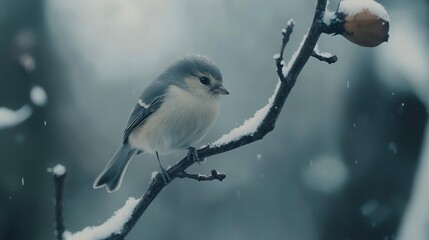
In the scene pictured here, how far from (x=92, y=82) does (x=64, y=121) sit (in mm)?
672

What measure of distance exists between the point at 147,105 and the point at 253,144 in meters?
4.01

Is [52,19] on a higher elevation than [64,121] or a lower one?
higher

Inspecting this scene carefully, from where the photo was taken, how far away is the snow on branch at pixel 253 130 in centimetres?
125

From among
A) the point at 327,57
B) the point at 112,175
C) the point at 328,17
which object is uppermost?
the point at 328,17

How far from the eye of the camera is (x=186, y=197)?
20.0ft

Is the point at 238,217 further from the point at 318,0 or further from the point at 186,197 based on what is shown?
the point at 318,0

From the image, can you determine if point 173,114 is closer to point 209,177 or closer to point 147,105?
point 147,105

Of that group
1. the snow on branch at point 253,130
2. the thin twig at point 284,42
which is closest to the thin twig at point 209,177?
the snow on branch at point 253,130

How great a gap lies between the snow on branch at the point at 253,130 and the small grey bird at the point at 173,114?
54 cm

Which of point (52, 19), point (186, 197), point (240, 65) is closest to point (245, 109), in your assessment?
point (240, 65)

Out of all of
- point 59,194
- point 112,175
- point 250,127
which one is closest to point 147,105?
point 112,175

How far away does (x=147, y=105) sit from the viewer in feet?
7.77

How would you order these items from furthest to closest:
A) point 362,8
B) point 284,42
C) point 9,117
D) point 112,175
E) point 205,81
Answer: point 205,81
point 112,175
point 9,117
point 362,8
point 284,42

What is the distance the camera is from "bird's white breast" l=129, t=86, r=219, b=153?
2.10 metres
